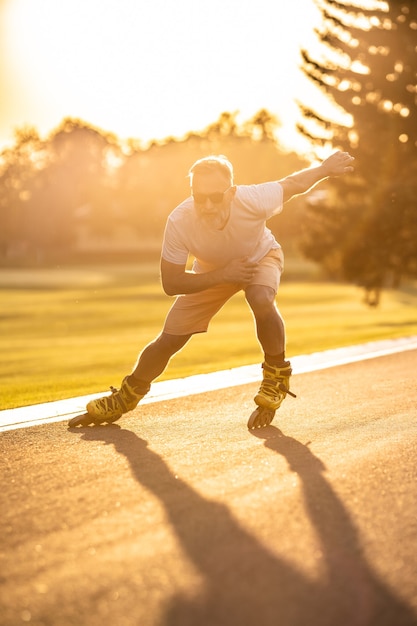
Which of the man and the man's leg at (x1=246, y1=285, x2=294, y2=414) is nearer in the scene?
the man

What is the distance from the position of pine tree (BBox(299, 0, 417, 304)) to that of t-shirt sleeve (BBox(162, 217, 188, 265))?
29964 mm

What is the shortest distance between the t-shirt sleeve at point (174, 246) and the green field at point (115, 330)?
2.37 m

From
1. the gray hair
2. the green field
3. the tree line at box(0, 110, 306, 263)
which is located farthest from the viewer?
the tree line at box(0, 110, 306, 263)

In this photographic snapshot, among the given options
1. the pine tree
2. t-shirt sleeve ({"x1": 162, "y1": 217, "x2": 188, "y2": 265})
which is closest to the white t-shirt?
t-shirt sleeve ({"x1": 162, "y1": 217, "x2": 188, "y2": 265})

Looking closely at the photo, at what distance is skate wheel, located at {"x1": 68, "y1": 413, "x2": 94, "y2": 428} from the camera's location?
6461 millimetres

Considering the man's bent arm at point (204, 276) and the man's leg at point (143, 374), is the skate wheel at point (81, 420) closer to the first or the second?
the man's leg at point (143, 374)

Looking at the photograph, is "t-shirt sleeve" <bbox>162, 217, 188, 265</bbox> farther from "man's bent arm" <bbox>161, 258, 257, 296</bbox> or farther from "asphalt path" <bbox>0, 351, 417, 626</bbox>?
"asphalt path" <bbox>0, 351, 417, 626</bbox>

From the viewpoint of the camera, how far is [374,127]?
3725 cm

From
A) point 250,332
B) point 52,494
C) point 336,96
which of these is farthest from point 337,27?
point 52,494

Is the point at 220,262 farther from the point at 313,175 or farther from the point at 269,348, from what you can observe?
the point at 313,175

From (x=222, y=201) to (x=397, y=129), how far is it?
32317 millimetres

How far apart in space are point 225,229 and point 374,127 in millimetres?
32352

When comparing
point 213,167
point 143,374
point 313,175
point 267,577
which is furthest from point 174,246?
point 267,577

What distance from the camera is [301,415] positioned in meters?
6.95
